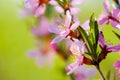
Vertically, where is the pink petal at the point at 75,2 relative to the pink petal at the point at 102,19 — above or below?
above

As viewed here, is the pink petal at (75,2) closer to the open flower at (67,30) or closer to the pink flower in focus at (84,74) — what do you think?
the open flower at (67,30)

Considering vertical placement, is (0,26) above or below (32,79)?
above

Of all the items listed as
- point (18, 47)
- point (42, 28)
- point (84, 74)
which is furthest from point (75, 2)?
point (18, 47)

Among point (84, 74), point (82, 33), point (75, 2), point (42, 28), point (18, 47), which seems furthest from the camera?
point (18, 47)

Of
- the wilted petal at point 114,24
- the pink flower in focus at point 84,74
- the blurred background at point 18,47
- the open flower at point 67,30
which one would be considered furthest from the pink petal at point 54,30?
the blurred background at point 18,47

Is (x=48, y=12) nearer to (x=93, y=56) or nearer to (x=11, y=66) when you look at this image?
(x=93, y=56)

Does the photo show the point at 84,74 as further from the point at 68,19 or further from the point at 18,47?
the point at 18,47

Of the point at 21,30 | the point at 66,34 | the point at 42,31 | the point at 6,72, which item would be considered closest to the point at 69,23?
the point at 66,34
